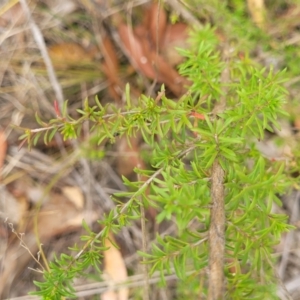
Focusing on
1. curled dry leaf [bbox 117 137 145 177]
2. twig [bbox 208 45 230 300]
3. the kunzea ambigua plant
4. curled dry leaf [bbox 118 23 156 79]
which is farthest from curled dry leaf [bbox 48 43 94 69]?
twig [bbox 208 45 230 300]

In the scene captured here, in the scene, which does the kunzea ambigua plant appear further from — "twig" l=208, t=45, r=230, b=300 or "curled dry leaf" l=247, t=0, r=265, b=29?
"curled dry leaf" l=247, t=0, r=265, b=29

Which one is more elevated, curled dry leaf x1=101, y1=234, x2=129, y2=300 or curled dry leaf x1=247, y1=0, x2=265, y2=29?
curled dry leaf x1=247, y1=0, x2=265, y2=29

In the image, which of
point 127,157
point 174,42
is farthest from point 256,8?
point 127,157

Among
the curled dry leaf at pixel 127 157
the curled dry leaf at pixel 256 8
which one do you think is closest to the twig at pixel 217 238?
the curled dry leaf at pixel 127 157

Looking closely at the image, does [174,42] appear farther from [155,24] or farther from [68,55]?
[68,55]

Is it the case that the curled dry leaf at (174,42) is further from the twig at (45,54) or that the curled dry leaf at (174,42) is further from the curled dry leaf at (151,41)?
the twig at (45,54)
